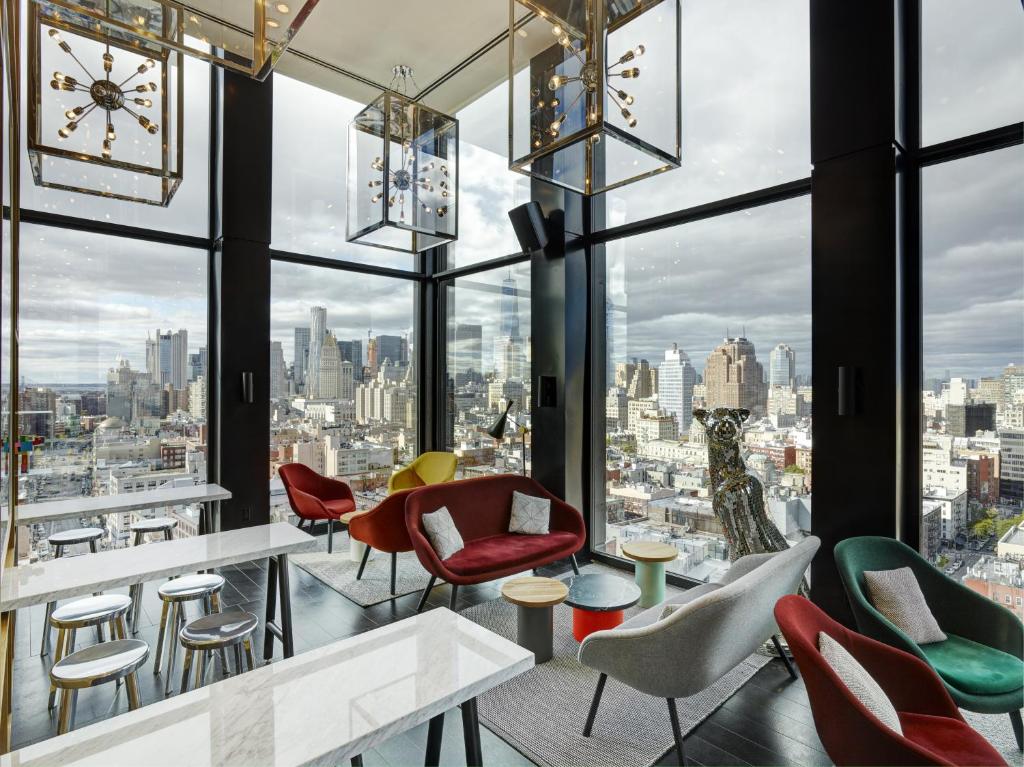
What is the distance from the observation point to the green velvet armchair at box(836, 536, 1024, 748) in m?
2.29

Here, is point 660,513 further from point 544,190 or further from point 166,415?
point 166,415

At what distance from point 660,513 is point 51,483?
17.8 ft

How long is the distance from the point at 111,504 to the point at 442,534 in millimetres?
2510

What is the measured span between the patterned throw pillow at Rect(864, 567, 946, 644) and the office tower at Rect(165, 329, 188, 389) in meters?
5.94

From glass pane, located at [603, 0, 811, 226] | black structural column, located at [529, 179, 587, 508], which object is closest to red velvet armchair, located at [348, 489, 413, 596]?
black structural column, located at [529, 179, 587, 508]

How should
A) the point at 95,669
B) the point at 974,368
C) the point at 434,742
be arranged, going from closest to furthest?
1. the point at 434,742
2. the point at 95,669
3. the point at 974,368

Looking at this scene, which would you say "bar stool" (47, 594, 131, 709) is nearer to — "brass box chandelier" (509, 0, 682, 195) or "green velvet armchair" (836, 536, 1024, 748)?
"brass box chandelier" (509, 0, 682, 195)

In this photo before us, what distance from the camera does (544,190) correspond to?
207 inches

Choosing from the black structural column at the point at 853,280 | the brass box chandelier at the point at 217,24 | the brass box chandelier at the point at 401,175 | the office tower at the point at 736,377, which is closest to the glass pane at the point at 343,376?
the brass box chandelier at the point at 401,175

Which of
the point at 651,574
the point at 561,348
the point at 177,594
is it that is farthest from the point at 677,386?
the point at 177,594

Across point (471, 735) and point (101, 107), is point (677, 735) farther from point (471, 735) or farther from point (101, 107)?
point (101, 107)

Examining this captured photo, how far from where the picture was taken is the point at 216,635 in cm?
251

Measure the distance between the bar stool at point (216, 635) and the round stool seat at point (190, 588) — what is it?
26cm

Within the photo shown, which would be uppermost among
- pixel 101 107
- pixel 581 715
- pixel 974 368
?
pixel 101 107
